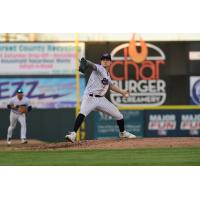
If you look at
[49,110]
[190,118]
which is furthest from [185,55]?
[49,110]

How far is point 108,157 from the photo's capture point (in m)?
9.84

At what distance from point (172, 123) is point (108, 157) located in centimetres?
684

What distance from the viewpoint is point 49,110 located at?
1658 cm

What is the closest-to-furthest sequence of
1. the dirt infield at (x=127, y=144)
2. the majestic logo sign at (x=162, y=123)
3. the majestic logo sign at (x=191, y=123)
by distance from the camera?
the dirt infield at (x=127, y=144) < the majestic logo sign at (x=191, y=123) < the majestic logo sign at (x=162, y=123)

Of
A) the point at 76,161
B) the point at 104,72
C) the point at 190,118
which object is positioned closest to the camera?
the point at 76,161

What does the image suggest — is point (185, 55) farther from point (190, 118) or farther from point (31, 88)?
point (31, 88)

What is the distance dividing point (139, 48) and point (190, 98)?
1845mm

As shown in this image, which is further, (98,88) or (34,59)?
(34,59)

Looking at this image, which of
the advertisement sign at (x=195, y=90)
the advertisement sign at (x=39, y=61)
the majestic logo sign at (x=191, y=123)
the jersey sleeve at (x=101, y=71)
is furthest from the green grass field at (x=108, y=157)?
the advertisement sign at (x=39, y=61)

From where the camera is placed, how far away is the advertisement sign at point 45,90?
1662 centimetres

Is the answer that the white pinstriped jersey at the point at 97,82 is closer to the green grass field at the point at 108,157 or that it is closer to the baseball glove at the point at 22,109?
the green grass field at the point at 108,157

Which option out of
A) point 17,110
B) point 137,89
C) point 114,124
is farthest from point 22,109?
point 137,89

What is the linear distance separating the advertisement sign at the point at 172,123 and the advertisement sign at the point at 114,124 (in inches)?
7.4

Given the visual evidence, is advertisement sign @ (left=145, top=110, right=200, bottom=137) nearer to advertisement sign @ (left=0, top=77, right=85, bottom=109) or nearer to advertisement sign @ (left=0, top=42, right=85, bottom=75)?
advertisement sign @ (left=0, top=77, right=85, bottom=109)
